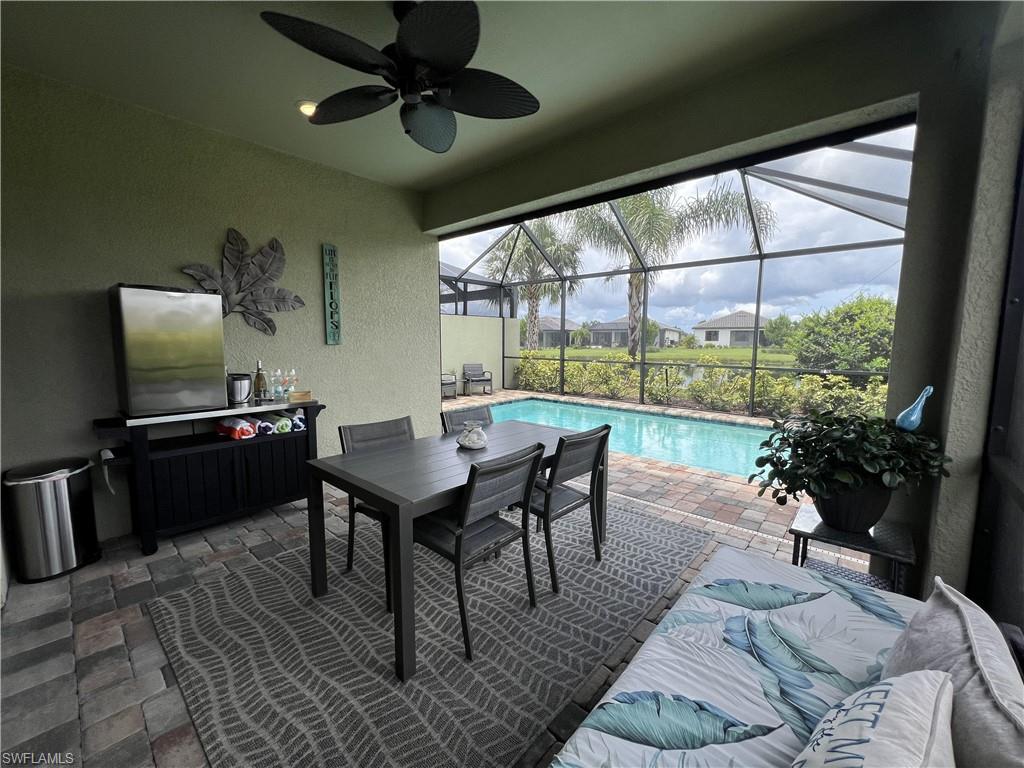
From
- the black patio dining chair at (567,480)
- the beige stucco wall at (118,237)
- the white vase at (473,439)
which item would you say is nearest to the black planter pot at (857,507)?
the black patio dining chair at (567,480)

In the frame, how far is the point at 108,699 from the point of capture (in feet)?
5.31

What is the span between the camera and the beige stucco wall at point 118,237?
254 cm

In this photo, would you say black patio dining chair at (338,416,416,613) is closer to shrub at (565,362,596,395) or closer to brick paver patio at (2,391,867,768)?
brick paver patio at (2,391,867,768)

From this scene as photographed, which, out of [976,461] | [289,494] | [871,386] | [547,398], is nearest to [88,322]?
[289,494]

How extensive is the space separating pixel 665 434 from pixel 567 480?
4.77 m

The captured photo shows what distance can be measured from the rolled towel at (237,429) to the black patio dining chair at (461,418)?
141 cm

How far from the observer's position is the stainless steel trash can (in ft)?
7.70

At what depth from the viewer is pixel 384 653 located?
1874mm

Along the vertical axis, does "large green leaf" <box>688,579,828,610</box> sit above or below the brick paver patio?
above

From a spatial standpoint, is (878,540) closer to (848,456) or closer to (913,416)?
(848,456)

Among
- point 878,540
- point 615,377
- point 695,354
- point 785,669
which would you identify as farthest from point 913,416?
point 615,377

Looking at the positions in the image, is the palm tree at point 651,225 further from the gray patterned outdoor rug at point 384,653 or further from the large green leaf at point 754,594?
the large green leaf at point 754,594

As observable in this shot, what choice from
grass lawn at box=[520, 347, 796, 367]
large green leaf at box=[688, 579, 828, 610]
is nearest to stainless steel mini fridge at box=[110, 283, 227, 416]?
large green leaf at box=[688, 579, 828, 610]

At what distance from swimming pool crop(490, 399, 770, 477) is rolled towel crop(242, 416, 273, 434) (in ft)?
9.08
